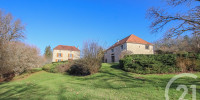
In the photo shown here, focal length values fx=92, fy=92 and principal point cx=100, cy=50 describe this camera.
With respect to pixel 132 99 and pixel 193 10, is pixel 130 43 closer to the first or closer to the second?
pixel 193 10

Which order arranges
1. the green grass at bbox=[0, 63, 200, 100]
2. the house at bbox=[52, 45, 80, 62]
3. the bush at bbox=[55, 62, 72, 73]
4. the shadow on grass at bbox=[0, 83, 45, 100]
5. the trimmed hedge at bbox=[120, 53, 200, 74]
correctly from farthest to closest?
the house at bbox=[52, 45, 80, 62]
the bush at bbox=[55, 62, 72, 73]
the trimmed hedge at bbox=[120, 53, 200, 74]
the shadow on grass at bbox=[0, 83, 45, 100]
the green grass at bbox=[0, 63, 200, 100]

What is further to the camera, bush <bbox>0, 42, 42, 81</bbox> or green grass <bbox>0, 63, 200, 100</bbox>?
bush <bbox>0, 42, 42, 81</bbox>

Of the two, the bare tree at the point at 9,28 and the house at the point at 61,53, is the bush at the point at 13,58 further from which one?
the house at the point at 61,53

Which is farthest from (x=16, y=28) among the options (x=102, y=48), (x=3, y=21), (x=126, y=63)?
(x=126, y=63)

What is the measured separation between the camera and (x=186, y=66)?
30.0ft

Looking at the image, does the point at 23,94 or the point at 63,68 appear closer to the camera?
the point at 23,94

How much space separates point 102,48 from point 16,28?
18.3 m

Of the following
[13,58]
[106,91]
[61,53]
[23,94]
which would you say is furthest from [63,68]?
[61,53]

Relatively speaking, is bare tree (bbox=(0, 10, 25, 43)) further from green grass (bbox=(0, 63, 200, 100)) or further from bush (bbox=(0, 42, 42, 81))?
green grass (bbox=(0, 63, 200, 100))

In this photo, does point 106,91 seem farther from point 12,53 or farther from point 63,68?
point 12,53

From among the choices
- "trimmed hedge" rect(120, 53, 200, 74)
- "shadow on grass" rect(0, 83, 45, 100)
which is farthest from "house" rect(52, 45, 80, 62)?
"trimmed hedge" rect(120, 53, 200, 74)

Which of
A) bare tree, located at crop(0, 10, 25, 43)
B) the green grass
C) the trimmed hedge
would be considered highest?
bare tree, located at crop(0, 10, 25, 43)

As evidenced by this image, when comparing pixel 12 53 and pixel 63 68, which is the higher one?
pixel 12 53

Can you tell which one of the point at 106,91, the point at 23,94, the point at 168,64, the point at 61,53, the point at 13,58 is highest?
the point at 61,53
